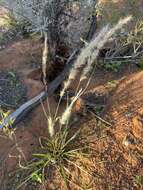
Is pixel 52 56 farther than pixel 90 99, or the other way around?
pixel 52 56

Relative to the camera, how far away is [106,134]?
9.75 ft

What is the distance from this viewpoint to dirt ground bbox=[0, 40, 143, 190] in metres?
2.71

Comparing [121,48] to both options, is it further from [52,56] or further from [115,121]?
[115,121]

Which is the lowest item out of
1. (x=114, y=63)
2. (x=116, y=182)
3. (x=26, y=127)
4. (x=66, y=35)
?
(x=116, y=182)

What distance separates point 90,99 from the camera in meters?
3.30

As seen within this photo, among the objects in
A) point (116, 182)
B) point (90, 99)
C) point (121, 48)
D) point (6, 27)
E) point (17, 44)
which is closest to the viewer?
point (116, 182)

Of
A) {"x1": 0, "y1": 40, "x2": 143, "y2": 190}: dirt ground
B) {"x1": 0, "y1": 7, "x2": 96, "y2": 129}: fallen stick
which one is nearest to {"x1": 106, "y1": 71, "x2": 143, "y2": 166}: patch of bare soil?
{"x1": 0, "y1": 40, "x2": 143, "y2": 190}: dirt ground

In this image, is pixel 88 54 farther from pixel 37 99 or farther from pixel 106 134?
pixel 37 99

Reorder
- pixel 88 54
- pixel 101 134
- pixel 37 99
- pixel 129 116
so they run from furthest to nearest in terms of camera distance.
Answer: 1. pixel 37 99
2. pixel 129 116
3. pixel 101 134
4. pixel 88 54

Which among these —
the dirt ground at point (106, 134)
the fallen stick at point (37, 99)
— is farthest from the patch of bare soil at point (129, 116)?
the fallen stick at point (37, 99)

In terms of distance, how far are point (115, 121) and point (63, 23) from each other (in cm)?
127

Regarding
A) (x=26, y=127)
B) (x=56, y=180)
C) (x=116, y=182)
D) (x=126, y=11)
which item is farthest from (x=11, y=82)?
(x=126, y=11)

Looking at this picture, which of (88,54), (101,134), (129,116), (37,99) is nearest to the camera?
(88,54)

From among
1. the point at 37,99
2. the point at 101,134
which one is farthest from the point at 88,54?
the point at 37,99
